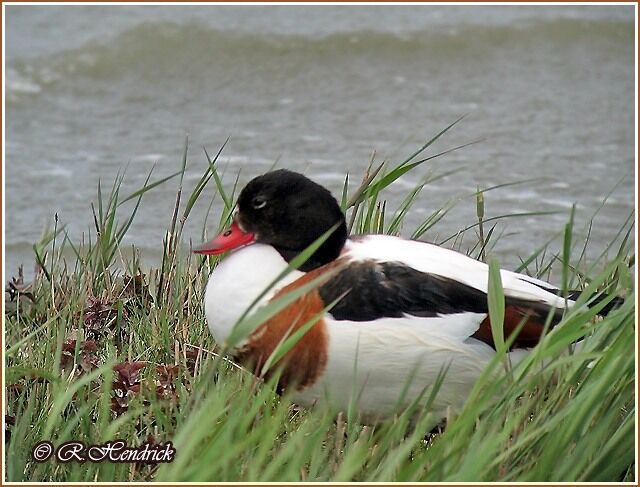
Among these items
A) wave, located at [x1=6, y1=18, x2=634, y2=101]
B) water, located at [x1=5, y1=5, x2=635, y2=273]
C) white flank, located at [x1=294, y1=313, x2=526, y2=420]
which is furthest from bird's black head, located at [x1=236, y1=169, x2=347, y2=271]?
wave, located at [x1=6, y1=18, x2=634, y2=101]

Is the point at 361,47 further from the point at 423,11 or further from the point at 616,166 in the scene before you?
the point at 616,166

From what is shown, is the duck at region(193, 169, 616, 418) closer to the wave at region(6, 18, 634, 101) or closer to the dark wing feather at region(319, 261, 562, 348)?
the dark wing feather at region(319, 261, 562, 348)

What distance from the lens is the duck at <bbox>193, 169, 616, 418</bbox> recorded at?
258 centimetres

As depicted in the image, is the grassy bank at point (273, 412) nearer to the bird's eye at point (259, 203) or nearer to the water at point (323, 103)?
the bird's eye at point (259, 203)

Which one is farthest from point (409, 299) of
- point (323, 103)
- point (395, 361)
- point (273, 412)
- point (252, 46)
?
point (252, 46)

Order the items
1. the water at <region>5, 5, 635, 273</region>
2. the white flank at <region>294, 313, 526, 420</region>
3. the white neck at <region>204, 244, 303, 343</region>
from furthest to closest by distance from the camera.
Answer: the water at <region>5, 5, 635, 273</region> → the white neck at <region>204, 244, 303, 343</region> → the white flank at <region>294, 313, 526, 420</region>

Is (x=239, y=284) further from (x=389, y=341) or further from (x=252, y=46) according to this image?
(x=252, y=46)

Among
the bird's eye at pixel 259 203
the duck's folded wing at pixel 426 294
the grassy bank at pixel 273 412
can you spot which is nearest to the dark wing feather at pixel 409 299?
the duck's folded wing at pixel 426 294

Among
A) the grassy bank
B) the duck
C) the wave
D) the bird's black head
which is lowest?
the grassy bank

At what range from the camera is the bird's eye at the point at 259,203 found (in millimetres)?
2813

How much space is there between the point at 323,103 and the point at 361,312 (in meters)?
4.63

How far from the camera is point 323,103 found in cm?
709

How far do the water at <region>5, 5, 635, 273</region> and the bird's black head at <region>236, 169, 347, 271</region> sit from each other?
190cm

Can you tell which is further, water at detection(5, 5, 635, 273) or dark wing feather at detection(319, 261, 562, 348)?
water at detection(5, 5, 635, 273)
